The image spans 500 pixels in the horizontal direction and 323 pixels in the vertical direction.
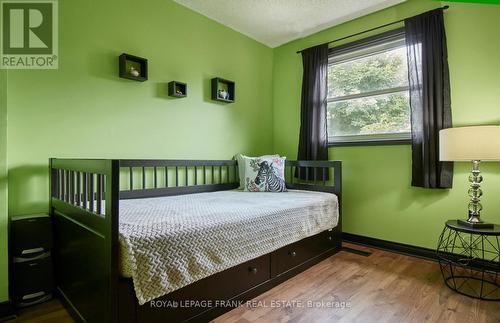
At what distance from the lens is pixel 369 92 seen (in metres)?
2.61

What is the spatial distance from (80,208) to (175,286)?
607 mm

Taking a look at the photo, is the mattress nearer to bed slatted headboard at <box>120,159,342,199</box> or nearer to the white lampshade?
bed slatted headboard at <box>120,159,342,199</box>

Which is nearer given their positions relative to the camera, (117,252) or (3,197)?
(117,252)

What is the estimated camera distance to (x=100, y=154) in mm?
1938

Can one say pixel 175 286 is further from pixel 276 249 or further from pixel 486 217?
pixel 486 217

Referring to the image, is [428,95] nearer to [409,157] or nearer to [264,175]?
[409,157]

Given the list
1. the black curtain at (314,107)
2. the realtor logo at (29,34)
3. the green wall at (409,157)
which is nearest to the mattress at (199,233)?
the green wall at (409,157)

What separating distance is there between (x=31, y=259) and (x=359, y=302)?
1.90m

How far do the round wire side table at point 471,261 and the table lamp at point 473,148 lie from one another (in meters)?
0.14

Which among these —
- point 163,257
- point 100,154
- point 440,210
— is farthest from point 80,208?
point 440,210

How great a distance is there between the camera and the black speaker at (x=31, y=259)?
1.50 m

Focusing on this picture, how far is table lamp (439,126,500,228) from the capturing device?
1.61 m

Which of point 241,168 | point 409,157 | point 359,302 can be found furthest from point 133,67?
point 409,157

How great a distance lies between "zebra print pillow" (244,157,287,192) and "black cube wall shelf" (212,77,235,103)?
0.68 meters
